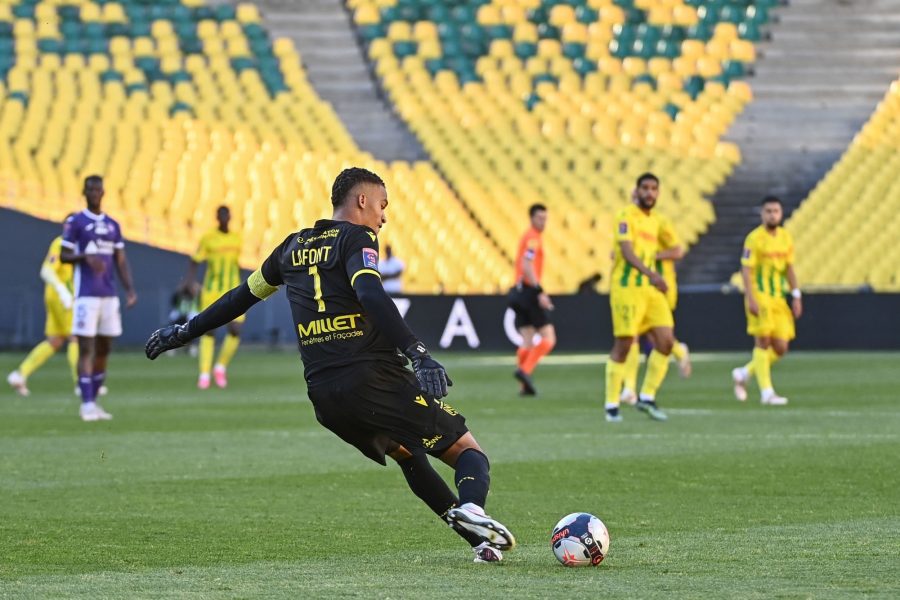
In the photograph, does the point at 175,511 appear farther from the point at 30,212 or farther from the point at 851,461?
the point at 30,212

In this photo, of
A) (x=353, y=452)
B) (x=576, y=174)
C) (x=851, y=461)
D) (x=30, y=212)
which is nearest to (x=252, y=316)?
(x=30, y=212)

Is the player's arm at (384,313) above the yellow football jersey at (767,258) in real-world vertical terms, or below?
above

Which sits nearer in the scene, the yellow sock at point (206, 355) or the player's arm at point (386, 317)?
the player's arm at point (386, 317)

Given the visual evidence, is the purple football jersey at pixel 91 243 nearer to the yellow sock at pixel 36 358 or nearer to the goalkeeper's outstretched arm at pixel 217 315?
the yellow sock at pixel 36 358

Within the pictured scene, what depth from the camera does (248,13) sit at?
120 feet

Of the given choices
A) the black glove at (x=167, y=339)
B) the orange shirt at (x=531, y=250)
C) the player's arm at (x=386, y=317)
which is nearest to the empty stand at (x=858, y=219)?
the orange shirt at (x=531, y=250)

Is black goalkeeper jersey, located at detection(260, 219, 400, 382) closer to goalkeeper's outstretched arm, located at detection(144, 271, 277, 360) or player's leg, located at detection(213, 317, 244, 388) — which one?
goalkeeper's outstretched arm, located at detection(144, 271, 277, 360)

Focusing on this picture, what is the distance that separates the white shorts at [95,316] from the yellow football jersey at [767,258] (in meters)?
6.17

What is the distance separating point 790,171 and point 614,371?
22076 millimetres

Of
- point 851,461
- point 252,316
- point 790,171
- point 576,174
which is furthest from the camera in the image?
point 790,171

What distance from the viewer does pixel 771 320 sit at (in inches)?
658

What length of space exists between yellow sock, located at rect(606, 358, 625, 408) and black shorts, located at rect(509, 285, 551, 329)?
3.98m

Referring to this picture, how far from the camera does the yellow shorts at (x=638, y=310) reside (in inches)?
551

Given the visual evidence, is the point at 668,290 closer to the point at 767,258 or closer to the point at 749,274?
the point at 749,274
